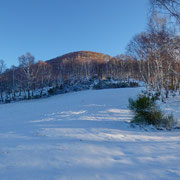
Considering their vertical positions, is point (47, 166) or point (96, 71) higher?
point (96, 71)

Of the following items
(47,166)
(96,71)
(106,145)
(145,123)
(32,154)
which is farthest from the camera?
(96,71)

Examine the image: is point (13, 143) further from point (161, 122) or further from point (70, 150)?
point (161, 122)

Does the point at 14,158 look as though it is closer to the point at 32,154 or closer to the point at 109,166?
the point at 32,154

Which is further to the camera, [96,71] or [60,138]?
[96,71]

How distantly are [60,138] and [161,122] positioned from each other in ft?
15.4

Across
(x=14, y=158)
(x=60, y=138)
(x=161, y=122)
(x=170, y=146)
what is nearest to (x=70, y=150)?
(x=60, y=138)

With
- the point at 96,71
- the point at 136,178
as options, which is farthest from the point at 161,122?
the point at 96,71

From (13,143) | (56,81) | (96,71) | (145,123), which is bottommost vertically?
(145,123)

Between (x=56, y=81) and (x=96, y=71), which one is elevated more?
(x=96, y=71)

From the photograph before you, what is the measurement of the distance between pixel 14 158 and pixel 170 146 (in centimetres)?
381

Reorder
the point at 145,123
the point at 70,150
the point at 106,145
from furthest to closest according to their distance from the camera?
the point at 145,123, the point at 106,145, the point at 70,150

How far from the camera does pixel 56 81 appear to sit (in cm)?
4128

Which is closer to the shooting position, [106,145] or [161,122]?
[106,145]

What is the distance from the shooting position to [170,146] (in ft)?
9.46
